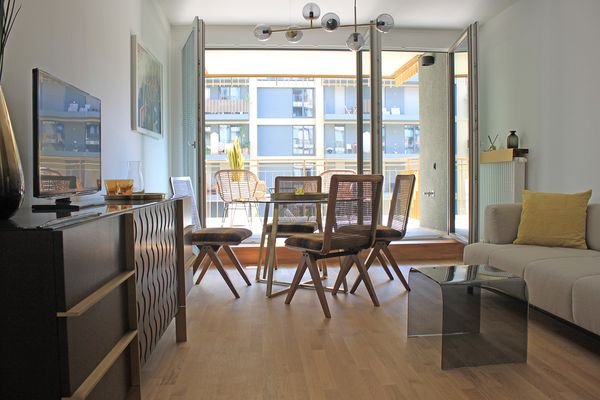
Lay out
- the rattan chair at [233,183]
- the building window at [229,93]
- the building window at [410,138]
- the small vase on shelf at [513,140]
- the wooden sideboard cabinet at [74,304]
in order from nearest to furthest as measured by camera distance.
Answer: the wooden sideboard cabinet at [74,304] → the small vase on shelf at [513,140] → the rattan chair at [233,183] → the building window at [410,138] → the building window at [229,93]

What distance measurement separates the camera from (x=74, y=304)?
1.33 meters

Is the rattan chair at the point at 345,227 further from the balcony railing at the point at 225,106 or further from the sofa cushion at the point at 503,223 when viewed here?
the balcony railing at the point at 225,106

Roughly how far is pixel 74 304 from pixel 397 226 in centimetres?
323

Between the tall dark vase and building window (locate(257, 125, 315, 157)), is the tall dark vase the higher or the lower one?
the lower one

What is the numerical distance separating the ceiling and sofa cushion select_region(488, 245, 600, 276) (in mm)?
2769

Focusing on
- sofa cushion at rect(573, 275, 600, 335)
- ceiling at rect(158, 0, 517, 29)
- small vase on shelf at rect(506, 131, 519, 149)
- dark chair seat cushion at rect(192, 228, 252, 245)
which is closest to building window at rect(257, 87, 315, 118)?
ceiling at rect(158, 0, 517, 29)

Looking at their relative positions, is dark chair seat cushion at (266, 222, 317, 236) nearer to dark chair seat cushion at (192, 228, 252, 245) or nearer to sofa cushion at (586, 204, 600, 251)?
dark chair seat cushion at (192, 228, 252, 245)

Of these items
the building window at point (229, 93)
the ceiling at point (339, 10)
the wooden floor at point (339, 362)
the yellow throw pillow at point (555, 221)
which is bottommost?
the wooden floor at point (339, 362)

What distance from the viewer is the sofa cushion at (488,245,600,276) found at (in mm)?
3182

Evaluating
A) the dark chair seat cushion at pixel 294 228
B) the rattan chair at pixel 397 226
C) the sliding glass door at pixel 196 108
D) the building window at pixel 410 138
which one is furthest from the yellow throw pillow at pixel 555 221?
the building window at pixel 410 138

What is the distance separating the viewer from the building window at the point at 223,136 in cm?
1008

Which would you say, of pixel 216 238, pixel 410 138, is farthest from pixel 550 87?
pixel 410 138

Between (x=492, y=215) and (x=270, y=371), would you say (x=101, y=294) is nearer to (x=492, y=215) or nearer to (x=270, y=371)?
(x=270, y=371)

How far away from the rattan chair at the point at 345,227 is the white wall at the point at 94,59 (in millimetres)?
1476
